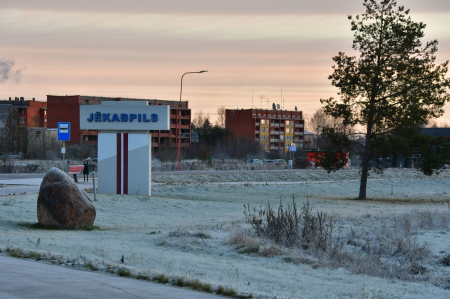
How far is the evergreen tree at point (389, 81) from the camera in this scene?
1314 inches

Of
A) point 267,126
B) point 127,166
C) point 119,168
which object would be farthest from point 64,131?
point 267,126

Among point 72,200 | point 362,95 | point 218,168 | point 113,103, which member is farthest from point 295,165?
point 72,200

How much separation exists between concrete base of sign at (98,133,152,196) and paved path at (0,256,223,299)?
60.4 feet

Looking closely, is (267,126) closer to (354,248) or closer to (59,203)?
(59,203)

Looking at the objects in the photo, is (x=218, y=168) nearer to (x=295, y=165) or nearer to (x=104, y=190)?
(x=295, y=165)

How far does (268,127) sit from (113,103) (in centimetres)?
11630

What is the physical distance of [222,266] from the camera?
10969 mm

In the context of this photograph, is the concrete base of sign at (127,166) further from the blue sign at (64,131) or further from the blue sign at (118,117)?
the blue sign at (64,131)

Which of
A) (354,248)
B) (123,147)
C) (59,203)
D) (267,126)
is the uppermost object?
(267,126)

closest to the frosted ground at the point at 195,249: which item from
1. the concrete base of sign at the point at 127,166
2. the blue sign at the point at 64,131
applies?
the concrete base of sign at the point at 127,166

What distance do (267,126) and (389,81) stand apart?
10914 cm

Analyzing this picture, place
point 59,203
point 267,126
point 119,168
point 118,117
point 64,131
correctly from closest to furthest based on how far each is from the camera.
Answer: point 59,203 < point 64,131 < point 118,117 < point 119,168 < point 267,126

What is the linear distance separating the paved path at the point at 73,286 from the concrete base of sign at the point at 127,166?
18411mm

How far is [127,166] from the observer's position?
27.8 meters
